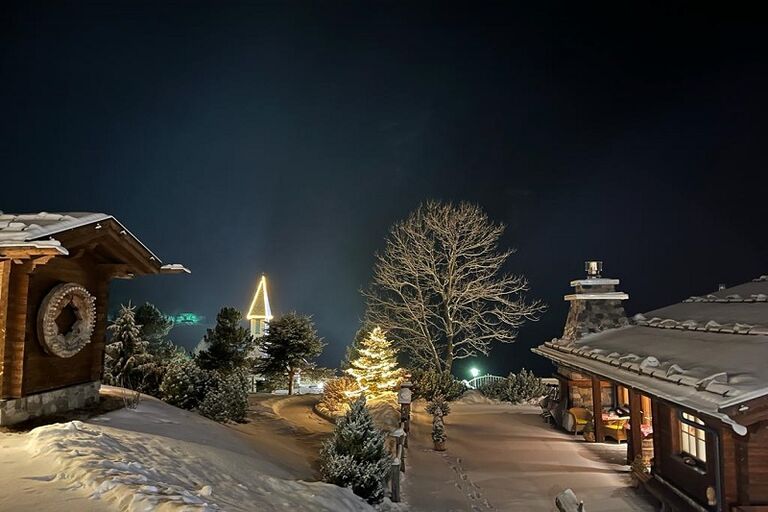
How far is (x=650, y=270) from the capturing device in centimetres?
4903

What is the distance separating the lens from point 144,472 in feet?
19.7

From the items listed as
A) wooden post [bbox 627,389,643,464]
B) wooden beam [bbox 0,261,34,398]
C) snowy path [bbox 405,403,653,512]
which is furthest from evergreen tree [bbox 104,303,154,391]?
wooden post [bbox 627,389,643,464]

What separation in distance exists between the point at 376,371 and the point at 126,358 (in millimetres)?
8994

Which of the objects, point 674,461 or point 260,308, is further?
point 260,308

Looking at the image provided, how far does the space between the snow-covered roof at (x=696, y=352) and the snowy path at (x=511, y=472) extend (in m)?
2.34

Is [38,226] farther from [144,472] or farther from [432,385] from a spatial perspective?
[432,385]

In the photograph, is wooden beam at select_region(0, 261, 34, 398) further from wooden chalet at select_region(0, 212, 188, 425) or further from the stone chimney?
the stone chimney

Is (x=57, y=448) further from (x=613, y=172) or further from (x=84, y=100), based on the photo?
(x=84, y=100)

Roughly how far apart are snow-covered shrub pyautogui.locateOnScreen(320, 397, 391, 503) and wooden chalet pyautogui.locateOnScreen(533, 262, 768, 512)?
4788mm

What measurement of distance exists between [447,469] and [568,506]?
594cm

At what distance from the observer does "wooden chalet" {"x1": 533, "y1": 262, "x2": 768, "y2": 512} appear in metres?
6.89

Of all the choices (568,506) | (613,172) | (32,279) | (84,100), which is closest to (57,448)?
(32,279)

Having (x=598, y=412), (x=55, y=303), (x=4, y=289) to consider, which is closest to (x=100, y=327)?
(x=55, y=303)

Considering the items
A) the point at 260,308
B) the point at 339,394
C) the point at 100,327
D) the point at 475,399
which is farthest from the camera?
the point at 260,308
